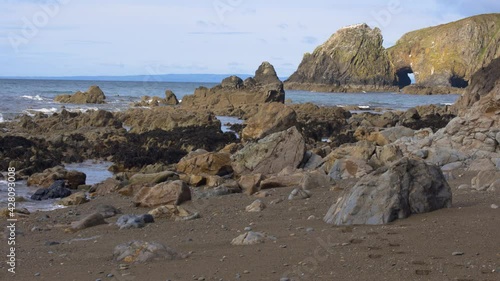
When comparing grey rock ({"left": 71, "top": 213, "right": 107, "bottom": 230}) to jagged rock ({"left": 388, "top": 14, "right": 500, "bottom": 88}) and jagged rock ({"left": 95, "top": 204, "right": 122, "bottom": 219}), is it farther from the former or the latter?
jagged rock ({"left": 388, "top": 14, "right": 500, "bottom": 88})

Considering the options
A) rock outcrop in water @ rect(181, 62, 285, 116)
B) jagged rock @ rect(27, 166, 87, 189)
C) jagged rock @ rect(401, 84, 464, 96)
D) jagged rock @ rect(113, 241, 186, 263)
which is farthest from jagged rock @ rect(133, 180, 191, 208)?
jagged rock @ rect(401, 84, 464, 96)

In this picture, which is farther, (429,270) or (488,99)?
(488,99)

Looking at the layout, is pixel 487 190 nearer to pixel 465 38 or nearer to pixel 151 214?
pixel 151 214

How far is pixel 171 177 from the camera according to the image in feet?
55.1

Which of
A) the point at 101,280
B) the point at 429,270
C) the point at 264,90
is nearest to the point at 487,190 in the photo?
the point at 429,270

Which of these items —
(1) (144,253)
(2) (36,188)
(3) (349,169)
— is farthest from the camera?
(2) (36,188)

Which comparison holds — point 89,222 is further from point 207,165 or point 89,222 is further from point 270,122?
point 270,122

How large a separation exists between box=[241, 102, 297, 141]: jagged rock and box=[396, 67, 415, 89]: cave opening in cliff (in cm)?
12150

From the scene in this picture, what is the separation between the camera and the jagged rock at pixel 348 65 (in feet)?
467

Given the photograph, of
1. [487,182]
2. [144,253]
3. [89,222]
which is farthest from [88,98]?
[144,253]

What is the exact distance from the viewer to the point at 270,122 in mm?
30297

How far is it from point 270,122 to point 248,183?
1601cm

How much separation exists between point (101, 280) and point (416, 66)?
141773mm

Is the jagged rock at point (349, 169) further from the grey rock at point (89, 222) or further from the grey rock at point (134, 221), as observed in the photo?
the grey rock at point (89, 222)
